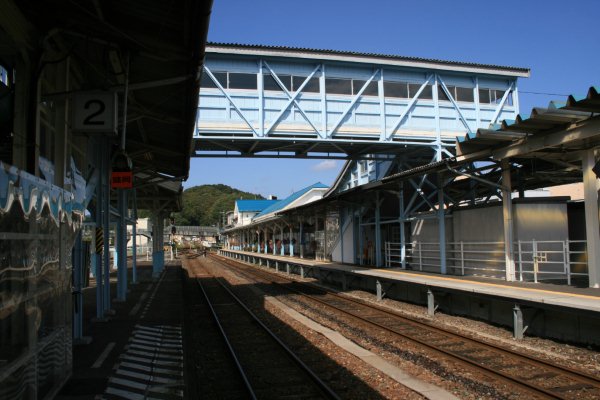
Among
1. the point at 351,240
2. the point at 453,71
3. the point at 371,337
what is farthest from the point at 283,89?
the point at 371,337

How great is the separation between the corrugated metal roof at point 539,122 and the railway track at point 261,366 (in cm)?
704

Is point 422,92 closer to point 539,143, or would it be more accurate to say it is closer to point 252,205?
point 539,143

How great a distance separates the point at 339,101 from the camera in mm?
20203

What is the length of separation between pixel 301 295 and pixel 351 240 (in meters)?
7.39

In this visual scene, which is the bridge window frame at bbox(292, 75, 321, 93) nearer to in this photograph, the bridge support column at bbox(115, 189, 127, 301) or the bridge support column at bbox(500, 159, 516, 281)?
the bridge support column at bbox(115, 189, 127, 301)

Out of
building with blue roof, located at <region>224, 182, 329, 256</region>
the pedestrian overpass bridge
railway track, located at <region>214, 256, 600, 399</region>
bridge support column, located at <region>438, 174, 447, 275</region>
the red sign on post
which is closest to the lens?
railway track, located at <region>214, 256, 600, 399</region>

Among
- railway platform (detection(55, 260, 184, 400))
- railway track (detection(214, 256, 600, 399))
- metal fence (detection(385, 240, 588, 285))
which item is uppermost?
metal fence (detection(385, 240, 588, 285))

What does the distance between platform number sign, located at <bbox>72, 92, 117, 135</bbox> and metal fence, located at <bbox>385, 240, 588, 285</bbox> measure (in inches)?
378

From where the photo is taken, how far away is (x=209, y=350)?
32.8 feet

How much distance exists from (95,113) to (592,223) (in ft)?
33.0

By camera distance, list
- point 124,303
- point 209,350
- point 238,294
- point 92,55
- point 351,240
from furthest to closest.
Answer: point 351,240 < point 238,294 < point 124,303 < point 209,350 < point 92,55

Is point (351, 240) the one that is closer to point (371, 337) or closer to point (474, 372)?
point (371, 337)

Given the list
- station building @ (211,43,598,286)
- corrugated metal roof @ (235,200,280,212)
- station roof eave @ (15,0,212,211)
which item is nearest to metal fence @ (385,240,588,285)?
station building @ (211,43,598,286)

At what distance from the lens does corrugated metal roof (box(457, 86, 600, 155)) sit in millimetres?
9703
